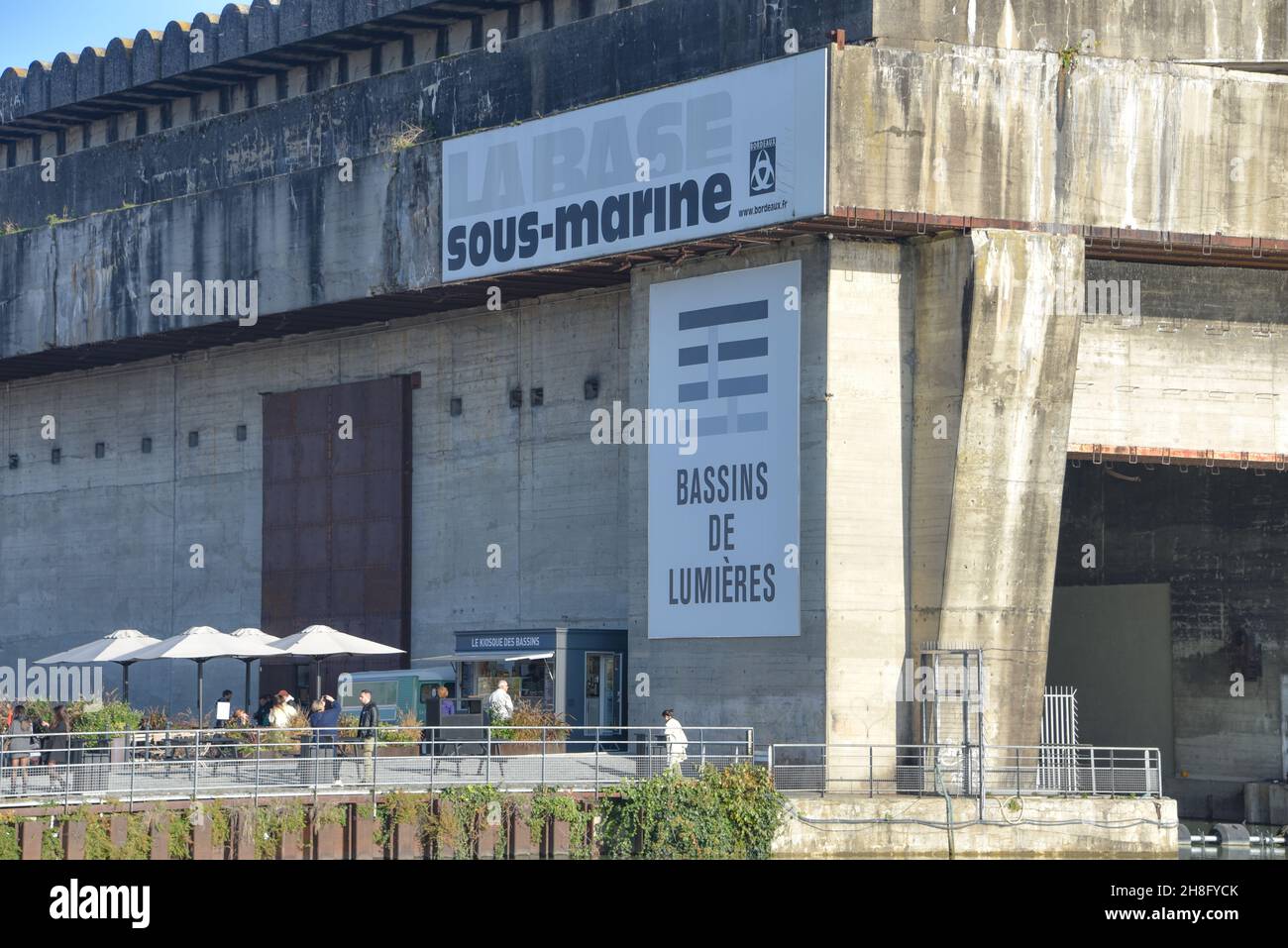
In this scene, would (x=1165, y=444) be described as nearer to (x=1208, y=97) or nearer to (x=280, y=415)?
(x=1208, y=97)

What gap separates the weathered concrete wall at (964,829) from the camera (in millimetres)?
34938

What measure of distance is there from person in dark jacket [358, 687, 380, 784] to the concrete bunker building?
7.43 m

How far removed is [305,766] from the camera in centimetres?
3159

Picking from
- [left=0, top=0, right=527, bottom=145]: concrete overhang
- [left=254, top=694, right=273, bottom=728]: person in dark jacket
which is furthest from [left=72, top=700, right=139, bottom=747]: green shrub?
[left=0, top=0, right=527, bottom=145]: concrete overhang

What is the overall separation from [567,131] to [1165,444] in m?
13.7

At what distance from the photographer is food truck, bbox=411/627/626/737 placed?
139 ft

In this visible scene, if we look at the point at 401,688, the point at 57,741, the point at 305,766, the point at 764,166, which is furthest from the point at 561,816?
the point at 764,166

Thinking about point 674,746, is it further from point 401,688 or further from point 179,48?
point 179,48

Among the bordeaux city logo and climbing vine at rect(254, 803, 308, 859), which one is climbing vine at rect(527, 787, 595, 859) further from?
the bordeaux city logo

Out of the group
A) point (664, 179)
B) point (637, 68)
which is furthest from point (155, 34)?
point (664, 179)

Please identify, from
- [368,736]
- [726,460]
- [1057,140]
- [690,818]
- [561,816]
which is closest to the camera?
[561,816]

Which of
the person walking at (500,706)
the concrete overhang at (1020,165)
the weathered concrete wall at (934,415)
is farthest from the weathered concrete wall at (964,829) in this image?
the concrete overhang at (1020,165)

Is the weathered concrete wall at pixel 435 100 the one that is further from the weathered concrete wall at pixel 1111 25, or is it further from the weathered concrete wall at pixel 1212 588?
the weathered concrete wall at pixel 1212 588

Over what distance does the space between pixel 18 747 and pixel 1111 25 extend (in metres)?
24.8
